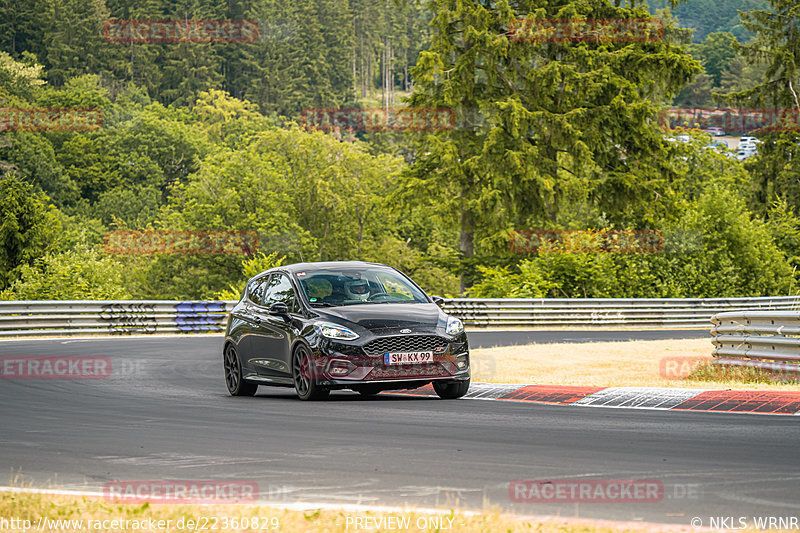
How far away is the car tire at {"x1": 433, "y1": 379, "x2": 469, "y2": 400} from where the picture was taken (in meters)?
13.5

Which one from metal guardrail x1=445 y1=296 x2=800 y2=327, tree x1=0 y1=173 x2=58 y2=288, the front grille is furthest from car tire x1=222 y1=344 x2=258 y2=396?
tree x1=0 y1=173 x2=58 y2=288

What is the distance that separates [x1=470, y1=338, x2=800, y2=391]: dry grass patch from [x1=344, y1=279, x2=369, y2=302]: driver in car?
2.62 metres

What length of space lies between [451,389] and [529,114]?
32.7 meters

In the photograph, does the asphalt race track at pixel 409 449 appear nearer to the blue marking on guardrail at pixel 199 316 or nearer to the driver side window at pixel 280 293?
the driver side window at pixel 280 293

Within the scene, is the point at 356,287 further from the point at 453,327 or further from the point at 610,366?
the point at 610,366

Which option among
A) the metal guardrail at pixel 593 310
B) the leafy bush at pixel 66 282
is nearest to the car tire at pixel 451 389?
the metal guardrail at pixel 593 310

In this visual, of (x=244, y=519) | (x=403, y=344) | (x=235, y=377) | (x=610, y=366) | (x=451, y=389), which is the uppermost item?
(x=244, y=519)

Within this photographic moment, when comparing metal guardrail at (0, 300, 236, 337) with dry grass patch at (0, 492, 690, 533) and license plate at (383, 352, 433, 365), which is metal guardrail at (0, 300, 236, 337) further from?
dry grass patch at (0, 492, 690, 533)

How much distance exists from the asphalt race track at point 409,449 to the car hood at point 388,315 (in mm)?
944

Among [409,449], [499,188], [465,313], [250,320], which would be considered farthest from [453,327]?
[499,188]

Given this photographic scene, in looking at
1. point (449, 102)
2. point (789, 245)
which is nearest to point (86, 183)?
point (449, 102)

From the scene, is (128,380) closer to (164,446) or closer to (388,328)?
(388,328)

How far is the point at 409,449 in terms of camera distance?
359 inches

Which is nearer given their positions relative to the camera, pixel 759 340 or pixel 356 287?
pixel 356 287
